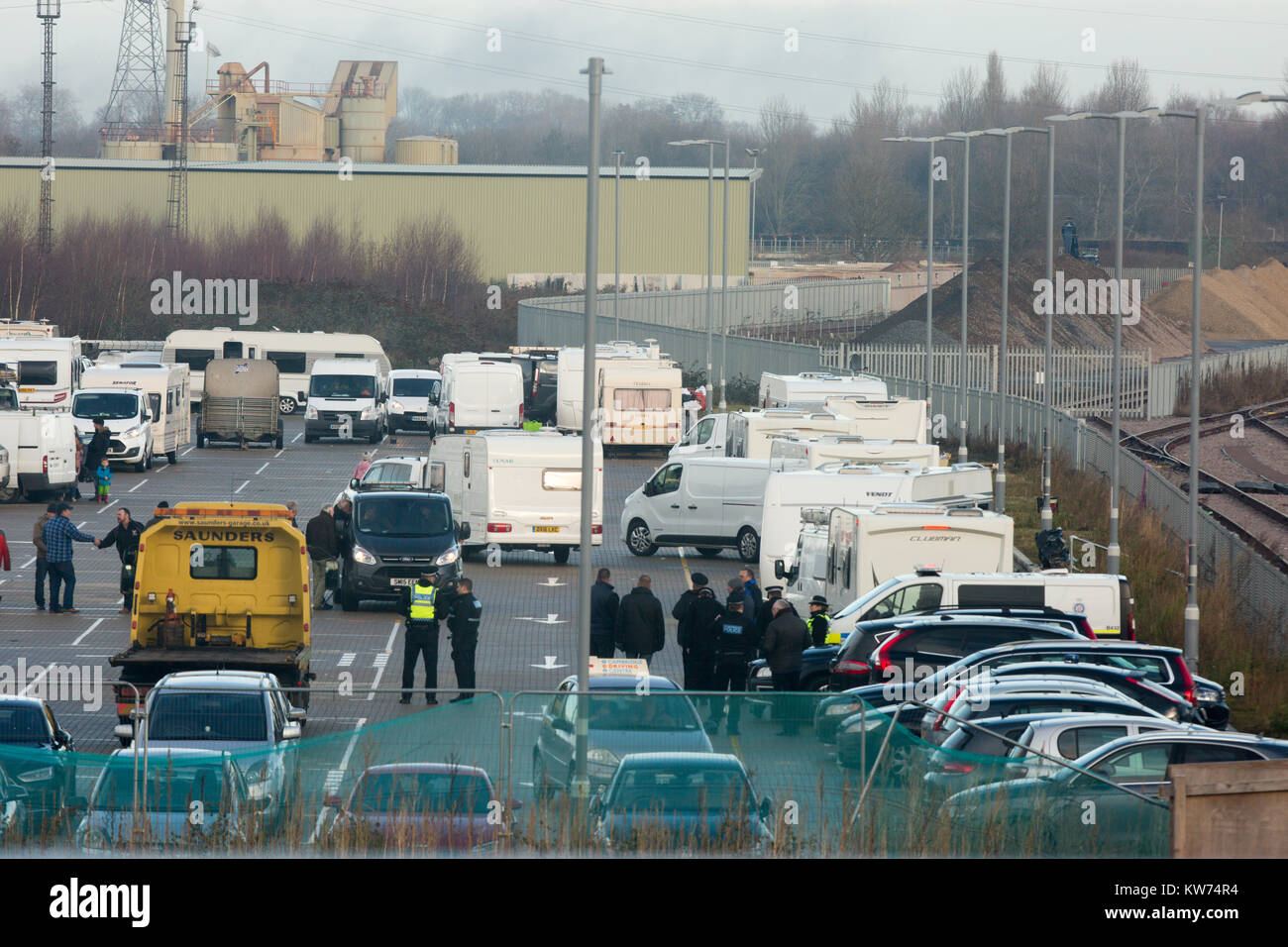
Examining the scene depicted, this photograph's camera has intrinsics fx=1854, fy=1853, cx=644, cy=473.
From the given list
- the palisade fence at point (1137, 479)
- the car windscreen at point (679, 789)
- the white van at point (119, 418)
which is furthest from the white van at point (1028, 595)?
the white van at point (119, 418)

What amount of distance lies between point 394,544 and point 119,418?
18.1m

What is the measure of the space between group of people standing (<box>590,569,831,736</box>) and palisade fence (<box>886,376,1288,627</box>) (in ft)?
21.3

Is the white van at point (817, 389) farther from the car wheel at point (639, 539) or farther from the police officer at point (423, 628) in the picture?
the police officer at point (423, 628)

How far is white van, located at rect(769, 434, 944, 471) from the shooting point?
31312 millimetres

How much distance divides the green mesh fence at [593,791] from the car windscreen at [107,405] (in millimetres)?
32103

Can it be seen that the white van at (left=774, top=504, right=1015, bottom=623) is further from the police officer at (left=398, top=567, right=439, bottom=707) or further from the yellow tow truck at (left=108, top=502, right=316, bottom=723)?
the yellow tow truck at (left=108, top=502, right=316, bottom=723)

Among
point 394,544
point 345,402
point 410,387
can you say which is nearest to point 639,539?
point 394,544

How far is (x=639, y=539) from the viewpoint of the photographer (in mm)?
34094

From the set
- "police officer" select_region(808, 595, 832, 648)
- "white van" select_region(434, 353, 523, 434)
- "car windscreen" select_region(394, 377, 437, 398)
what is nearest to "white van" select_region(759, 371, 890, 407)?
"white van" select_region(434, 353, 523, 434)

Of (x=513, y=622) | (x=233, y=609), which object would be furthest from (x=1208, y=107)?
(x=233, y=609)

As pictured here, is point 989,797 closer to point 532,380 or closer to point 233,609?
point 233,609

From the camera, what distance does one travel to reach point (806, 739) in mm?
12922
